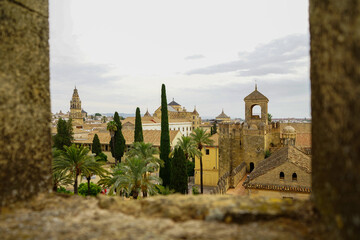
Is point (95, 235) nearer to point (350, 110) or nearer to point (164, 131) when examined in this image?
point (350, 110)

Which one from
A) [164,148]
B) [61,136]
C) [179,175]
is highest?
[61,136]

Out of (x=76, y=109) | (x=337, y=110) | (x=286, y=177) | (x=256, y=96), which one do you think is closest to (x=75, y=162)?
(x=286, y=177)

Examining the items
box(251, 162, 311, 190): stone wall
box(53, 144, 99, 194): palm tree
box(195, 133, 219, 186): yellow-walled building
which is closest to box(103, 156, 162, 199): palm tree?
box(53, 144, 99, 194): palm tree

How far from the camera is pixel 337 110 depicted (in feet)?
5.63

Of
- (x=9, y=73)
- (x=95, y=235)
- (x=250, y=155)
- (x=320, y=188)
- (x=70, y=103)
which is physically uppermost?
(x=70, y=103)

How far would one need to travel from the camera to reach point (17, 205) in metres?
2.60

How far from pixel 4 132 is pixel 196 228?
190cm

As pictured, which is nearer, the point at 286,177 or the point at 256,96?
the point at 286,177

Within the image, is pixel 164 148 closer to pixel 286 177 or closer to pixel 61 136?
pixel 286 177

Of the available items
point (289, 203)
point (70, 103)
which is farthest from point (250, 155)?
point (70, 103)

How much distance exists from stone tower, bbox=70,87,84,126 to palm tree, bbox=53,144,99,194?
6808 centimetres

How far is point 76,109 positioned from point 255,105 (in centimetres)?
6533

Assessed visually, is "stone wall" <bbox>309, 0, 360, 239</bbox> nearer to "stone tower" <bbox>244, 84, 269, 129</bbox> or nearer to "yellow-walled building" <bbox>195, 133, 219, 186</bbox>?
"stone tower" <bbox>244, 84, 269, 129</bbox>

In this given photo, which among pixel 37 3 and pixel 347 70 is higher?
pixel 37 3
